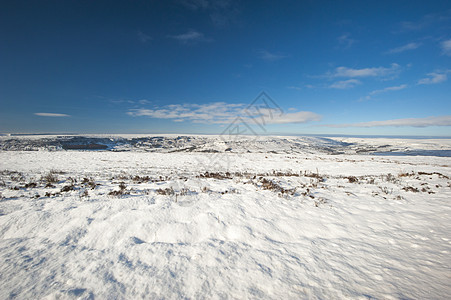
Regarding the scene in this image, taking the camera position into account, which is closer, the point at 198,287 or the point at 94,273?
the point at 198,287

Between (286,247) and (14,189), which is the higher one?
(14,189)

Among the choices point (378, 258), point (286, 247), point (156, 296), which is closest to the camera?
point (156, 296)

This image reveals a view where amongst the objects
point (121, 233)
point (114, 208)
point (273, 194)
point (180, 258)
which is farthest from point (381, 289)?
point (114, 208)

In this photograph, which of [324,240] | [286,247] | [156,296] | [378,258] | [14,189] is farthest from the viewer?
[14,189]

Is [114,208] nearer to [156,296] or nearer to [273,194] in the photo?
[156,296]

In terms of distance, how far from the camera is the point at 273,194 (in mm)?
6164

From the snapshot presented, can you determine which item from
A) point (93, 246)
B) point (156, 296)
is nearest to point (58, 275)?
point (93, 246)

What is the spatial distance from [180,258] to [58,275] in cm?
169

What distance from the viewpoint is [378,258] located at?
295 centimetres

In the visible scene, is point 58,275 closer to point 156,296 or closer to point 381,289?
point 156,296

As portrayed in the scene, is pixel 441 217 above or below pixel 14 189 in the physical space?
below

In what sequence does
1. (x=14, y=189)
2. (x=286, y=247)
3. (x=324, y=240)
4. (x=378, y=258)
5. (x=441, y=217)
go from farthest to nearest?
(x=14, y=189)
(x=441, y=217)
(x=324, y=240)
(x=286, y=247)
(x=378, y=258)

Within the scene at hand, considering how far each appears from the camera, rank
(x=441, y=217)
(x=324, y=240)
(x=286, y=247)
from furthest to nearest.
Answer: (x=441, y=217) < (x=324, y=240) < (x=286, y=247)

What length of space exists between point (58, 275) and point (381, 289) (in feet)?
14.7
